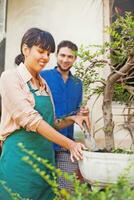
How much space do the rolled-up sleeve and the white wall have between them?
1.89 m

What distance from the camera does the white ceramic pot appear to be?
163 cm

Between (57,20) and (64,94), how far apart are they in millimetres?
1214

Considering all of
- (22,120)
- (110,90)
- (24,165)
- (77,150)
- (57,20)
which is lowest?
(24,165)

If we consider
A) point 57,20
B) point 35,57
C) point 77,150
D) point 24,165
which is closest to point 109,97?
point 77,150

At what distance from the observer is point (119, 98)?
100 inches

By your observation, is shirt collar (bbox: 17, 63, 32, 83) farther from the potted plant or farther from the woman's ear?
the potted plant

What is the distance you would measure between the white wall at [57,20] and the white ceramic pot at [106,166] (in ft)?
7.04

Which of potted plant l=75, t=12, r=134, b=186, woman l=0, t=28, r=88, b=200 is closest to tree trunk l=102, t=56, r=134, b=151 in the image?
potted plant l=75, t=12, r=134, b=186

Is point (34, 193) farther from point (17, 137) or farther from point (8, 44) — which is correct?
point (8, 44)

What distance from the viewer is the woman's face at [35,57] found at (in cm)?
194

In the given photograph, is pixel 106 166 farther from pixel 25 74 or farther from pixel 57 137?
pixel 25 74

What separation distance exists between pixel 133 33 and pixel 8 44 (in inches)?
94.0

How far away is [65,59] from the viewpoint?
304cm

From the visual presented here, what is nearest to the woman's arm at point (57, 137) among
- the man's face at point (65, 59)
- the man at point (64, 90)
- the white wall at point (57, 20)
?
the man at point (64, 90)
